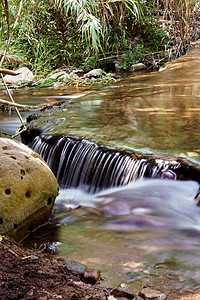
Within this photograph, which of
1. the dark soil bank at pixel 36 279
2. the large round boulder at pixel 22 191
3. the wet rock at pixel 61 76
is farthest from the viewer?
the wet rock at pixel 61 76

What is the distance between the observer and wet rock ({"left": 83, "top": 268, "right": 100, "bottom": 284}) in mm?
1733

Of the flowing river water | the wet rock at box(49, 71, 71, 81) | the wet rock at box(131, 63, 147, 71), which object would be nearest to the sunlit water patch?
the flowing river water

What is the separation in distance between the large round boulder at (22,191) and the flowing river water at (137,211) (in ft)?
0.38

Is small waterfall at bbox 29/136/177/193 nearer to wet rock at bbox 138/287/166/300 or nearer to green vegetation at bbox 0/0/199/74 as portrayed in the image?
wet rock at bbox 138/287/166/300

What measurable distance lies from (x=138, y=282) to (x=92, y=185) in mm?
1298

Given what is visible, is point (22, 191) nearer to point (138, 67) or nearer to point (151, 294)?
point (151, 294)

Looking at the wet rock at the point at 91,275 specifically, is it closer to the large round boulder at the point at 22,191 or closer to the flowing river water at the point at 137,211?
the flowing river water at the point at 137,211

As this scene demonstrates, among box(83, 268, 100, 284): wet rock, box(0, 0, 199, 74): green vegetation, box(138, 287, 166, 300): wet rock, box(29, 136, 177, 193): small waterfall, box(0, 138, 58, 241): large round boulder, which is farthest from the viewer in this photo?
box(0, 0, 199, 74): green vegetation

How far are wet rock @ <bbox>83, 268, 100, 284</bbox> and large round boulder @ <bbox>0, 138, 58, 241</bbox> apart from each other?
1.82 ft

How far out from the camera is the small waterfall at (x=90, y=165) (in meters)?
2.72

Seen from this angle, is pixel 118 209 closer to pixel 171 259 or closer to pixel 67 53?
pixel 171 259

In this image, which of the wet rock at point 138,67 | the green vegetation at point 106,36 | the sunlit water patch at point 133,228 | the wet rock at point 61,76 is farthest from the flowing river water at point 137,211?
the green vegetation at point 106,36

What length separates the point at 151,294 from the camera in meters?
1.62

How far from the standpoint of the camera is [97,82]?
7316 millimetres
